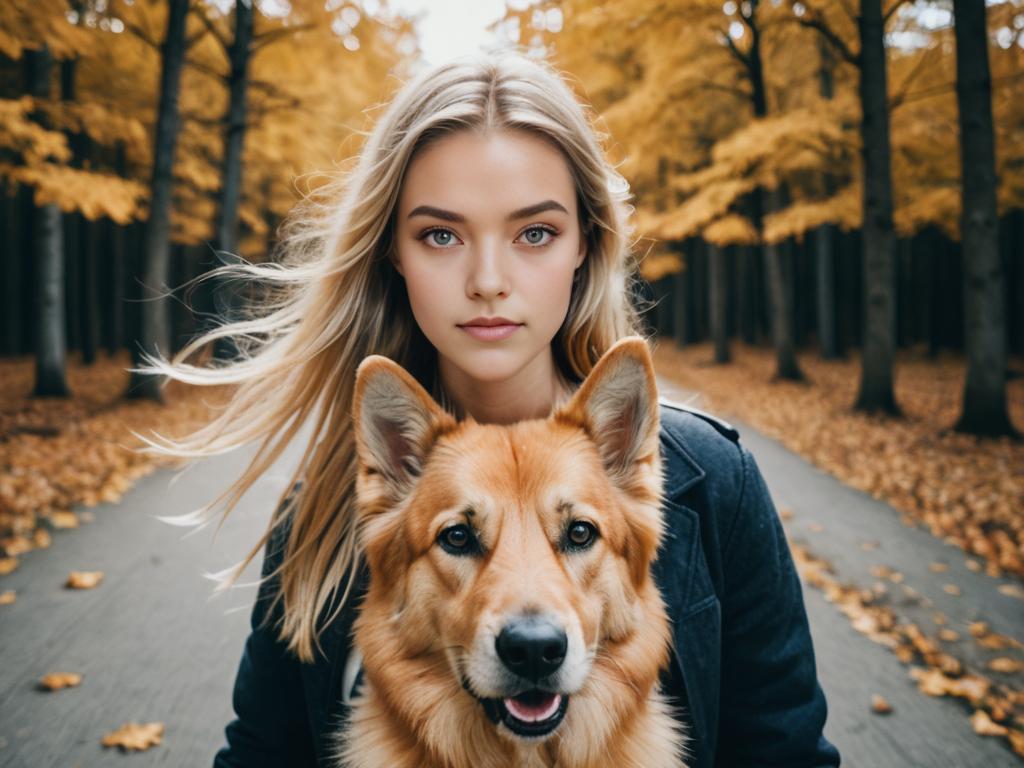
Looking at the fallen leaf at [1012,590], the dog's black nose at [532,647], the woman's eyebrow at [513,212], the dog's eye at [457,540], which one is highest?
the woman's eyebrow at [513,212]

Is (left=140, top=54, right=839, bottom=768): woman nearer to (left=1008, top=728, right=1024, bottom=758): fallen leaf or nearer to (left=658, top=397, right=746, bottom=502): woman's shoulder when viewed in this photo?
(left=658, top=397, right=746, bottom=502): woman's shoulder

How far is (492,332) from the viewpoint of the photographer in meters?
1.88

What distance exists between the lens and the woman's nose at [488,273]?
1.84m

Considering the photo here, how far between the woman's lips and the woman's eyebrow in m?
0.30

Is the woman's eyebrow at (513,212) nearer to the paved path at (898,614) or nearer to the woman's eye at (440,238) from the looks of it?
the woman's eye at (440,238)

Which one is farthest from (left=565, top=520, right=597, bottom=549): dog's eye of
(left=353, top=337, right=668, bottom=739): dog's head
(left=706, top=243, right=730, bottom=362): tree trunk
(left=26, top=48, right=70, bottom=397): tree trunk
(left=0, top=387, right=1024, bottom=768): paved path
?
(left=706, top=243, right=730, bottom=362): tree trunk

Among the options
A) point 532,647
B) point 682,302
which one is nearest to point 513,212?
point 532,647

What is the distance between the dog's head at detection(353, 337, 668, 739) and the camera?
68.2 inches

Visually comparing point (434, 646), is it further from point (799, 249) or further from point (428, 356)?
point (799, 249)

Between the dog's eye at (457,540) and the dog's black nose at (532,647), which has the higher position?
the dog's eye at (457,540)

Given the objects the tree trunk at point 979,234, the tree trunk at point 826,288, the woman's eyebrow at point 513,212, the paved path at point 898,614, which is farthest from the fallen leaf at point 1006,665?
the tree trunk at point 826,288

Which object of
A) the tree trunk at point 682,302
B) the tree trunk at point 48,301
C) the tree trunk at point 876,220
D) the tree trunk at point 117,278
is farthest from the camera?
the tree trunk at point 682,302

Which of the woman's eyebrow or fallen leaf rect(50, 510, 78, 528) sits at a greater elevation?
the woman's eyebrow

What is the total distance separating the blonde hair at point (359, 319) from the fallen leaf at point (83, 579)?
3.52 metres
